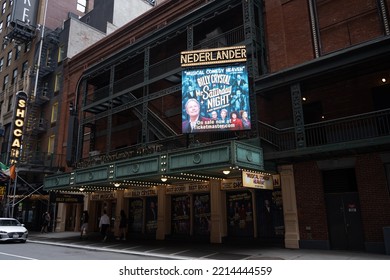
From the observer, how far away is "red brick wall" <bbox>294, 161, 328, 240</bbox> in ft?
47.9

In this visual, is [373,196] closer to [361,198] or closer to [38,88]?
[361,198]

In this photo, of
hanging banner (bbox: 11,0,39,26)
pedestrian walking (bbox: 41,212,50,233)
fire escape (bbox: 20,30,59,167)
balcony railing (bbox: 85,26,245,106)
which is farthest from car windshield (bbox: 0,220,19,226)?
hanging banner (bbox: 11,0,39,26)

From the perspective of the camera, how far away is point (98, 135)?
27922 mm

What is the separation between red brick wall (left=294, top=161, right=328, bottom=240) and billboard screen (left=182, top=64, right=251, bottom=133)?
136 inches

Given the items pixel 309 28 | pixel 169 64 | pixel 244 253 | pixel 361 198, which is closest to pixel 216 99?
pixel 309 28

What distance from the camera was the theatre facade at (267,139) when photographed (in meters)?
13.6

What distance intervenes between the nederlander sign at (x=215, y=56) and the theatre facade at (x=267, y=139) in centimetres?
5

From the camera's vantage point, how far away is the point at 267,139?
16.6 m

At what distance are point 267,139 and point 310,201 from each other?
143 inches

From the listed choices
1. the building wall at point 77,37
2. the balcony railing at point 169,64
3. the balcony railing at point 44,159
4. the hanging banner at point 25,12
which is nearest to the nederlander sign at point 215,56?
the balcony railing at point 169,64

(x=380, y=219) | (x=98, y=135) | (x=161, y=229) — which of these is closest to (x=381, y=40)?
(x=380, y=219)

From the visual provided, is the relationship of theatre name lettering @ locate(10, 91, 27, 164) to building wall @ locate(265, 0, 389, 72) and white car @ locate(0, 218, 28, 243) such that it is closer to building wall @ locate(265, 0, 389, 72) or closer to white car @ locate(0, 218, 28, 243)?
white car @ locate(0, 218, 28, 243)

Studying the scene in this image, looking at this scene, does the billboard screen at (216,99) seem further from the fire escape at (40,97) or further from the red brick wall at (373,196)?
the fire escape at (40,97)

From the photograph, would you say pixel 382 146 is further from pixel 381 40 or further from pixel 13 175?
pixel 13 175
